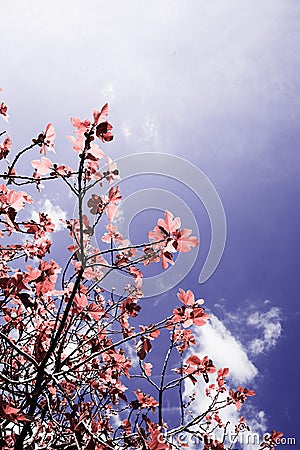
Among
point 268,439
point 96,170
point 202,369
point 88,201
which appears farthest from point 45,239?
point 268,439

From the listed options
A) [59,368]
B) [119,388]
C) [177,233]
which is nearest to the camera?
[59,368]

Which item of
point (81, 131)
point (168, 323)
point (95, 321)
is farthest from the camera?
point (95, 321)

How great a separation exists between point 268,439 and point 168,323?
11.2 ft

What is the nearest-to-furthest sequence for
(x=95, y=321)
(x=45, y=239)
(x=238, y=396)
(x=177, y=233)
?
(x=177, y=233)
(x=95, y=321)
(x=45, y=239)
(x=238, y=396)

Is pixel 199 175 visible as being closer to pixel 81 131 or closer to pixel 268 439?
pixel 81 131

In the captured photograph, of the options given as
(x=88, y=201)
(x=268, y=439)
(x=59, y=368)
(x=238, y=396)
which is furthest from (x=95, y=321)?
(x=268, y=439)

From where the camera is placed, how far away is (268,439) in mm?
4145

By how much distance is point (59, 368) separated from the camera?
1713 mm

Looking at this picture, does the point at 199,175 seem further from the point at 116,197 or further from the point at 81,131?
the point at 81,131

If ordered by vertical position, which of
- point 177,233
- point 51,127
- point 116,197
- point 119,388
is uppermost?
point 51,127

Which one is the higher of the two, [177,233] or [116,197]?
[116,197]

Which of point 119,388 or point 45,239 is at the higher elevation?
point 45,239

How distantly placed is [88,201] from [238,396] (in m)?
2.85

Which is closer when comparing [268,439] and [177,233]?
[177,233]
